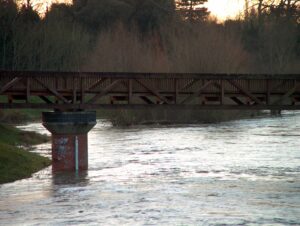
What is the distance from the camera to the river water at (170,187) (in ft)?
60.5

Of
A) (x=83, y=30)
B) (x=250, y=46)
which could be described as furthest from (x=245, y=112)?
(x=83, y=30)

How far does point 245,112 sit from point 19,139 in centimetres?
2678

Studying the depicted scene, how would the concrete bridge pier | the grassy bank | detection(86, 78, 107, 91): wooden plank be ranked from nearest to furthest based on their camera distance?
1. the grassy bank
2. the concrete bridge pier
3. detection(86, 78, 107, 91): wooden plank

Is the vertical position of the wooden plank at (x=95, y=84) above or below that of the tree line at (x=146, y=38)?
below

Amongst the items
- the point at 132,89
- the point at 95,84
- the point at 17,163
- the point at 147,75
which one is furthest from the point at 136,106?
the point at 17,163

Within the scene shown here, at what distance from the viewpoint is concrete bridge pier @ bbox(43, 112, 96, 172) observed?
27.1m

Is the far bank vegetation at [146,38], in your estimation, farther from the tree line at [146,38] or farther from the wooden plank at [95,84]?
the wooden plank at [95,84]

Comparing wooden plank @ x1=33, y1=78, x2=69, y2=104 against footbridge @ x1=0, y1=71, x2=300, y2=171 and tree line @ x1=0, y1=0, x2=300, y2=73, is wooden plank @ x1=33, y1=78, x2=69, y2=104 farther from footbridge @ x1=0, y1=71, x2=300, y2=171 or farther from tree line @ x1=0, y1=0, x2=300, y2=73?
tree line @ x1=0, y1=0, x2=300, y2=73

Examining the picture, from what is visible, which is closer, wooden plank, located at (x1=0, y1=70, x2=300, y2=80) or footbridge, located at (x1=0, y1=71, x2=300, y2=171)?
wooden plank, located at (x1=0, y1=70, x2=300, y2=80)

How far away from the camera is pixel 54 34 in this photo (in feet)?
229

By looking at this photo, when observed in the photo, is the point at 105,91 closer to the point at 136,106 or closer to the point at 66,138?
the point at 136,106

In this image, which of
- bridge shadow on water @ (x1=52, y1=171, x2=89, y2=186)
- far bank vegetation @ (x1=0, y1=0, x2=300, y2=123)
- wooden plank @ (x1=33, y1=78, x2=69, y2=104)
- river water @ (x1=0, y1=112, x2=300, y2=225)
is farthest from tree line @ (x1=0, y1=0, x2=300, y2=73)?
bridge shadow on water @ (x1=52, y1=171, x2=89, y2=186)

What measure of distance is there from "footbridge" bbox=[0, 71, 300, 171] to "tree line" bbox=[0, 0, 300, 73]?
1885 cm

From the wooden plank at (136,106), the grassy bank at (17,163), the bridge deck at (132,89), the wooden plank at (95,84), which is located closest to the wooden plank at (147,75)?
the bridge deck at (132,89)
